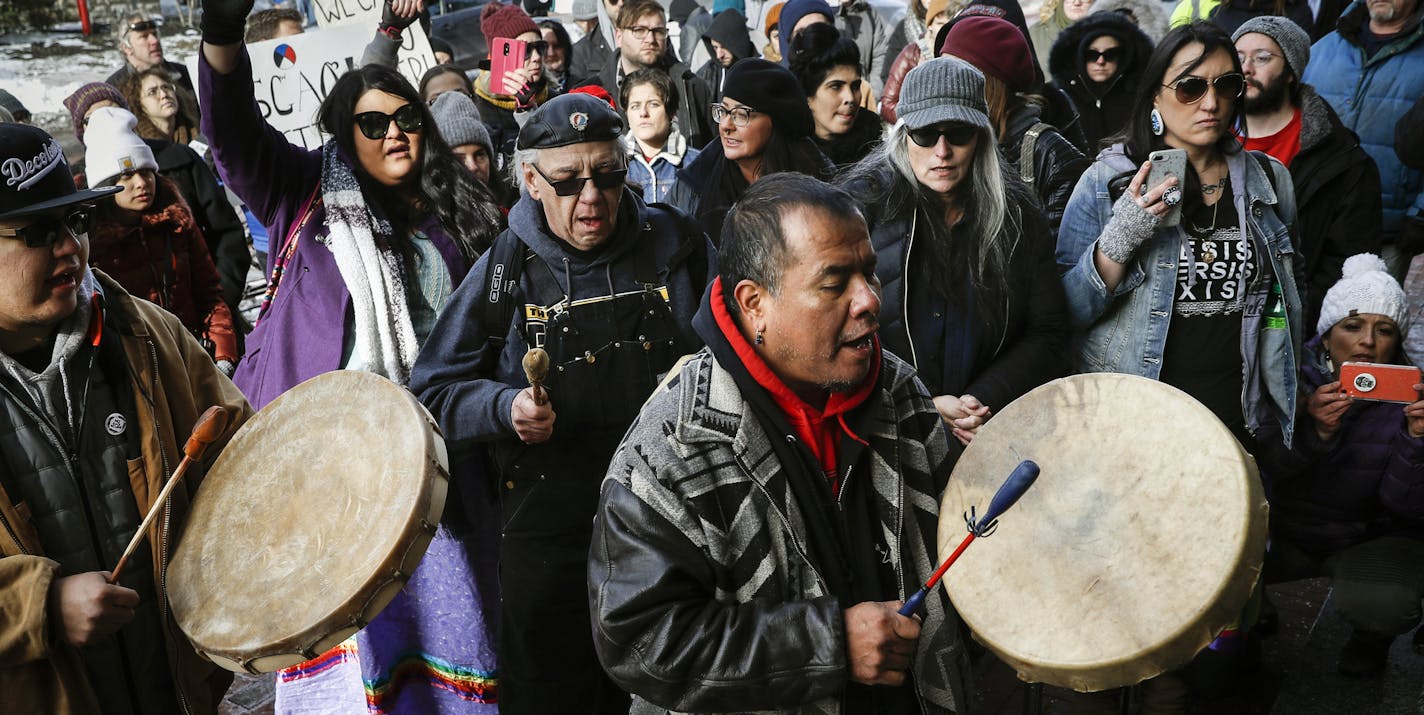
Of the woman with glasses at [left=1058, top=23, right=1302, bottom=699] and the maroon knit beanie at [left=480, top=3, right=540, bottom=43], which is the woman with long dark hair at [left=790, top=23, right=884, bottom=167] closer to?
the woman with glasses at [left=1058, top=23, right=1302, bottom=699]

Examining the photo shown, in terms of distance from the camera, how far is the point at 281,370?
3.94 m

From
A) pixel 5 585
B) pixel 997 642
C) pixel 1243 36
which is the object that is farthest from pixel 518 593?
pixel 1243 36

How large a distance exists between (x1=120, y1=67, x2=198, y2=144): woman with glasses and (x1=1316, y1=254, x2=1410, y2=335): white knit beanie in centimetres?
737

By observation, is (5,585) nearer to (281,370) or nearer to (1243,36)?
(281,370)

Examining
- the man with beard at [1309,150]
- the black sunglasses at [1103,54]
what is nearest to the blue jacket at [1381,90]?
the man with beard at [1309,150]

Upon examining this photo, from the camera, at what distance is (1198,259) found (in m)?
4.04

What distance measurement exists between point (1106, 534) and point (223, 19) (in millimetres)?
2936

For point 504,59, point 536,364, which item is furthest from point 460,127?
point 536,364

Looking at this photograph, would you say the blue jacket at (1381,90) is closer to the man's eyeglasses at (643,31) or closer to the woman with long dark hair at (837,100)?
the woman with long dark hair at (837,100)

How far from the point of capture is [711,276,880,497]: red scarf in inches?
96.7

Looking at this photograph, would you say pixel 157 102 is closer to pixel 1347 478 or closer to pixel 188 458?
pixel 188 458

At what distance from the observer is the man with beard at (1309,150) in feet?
17.3

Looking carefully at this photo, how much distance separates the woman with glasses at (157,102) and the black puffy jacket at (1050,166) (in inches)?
239

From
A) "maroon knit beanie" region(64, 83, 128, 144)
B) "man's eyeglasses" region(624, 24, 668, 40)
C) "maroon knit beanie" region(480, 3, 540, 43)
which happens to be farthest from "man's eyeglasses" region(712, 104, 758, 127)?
"maroon knit beanie" region(64, 83, 128, 144)
